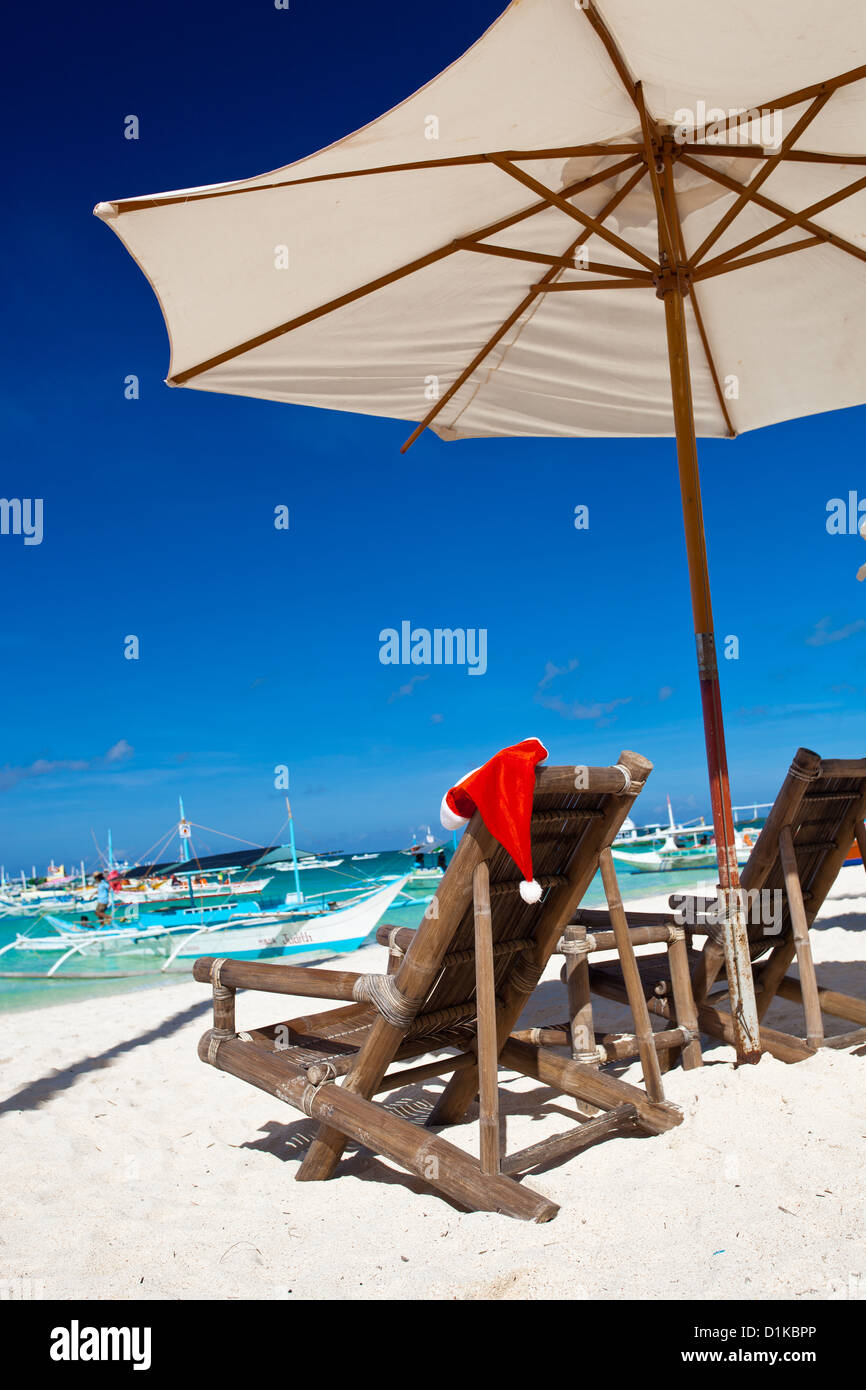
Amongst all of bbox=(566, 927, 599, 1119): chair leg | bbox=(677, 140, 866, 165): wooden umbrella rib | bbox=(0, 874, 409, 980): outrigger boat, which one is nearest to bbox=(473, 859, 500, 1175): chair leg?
bbox=(566, 927, 599, 1119): chair leg

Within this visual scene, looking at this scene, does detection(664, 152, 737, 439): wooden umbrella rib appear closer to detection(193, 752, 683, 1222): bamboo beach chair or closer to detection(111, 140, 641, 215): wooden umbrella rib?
detection(111, 140, 641, 215): wooden umbrella rib

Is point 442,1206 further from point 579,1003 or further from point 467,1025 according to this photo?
point 579,1003

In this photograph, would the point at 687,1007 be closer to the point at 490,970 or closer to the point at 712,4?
the point at 490,970

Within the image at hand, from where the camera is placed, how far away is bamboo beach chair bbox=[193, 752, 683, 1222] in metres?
2.17

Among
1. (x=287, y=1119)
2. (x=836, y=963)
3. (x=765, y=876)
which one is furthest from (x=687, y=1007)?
(x=836, y=963)

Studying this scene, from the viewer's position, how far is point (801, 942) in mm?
3023

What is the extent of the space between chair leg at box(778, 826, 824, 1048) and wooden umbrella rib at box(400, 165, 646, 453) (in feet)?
8.80

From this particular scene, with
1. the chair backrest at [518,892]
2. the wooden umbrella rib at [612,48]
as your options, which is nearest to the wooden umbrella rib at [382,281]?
the wooden umbrella rib at [612,48]

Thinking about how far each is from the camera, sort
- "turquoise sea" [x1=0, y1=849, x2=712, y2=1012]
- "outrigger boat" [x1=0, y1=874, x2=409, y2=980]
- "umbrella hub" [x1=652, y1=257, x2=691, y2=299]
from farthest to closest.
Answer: "turquoise sea" [x1=0, y1=849, x2=712, y2=1012]
"outrigger boat" [x1=0, y1=874, x2=409, y2=980]
"umbrella hub" [x1=652, y1=257, x2=691, y2=299]

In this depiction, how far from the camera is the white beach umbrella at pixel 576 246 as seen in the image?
105 inches

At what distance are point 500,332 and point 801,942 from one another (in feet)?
10.3

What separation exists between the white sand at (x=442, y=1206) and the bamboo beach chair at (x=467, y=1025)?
108 mm

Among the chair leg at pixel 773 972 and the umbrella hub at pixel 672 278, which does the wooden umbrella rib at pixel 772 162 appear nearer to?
the umbrella hub at pixel 672 278

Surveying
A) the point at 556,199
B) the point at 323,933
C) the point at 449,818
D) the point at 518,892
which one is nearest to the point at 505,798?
the point at 449,818
